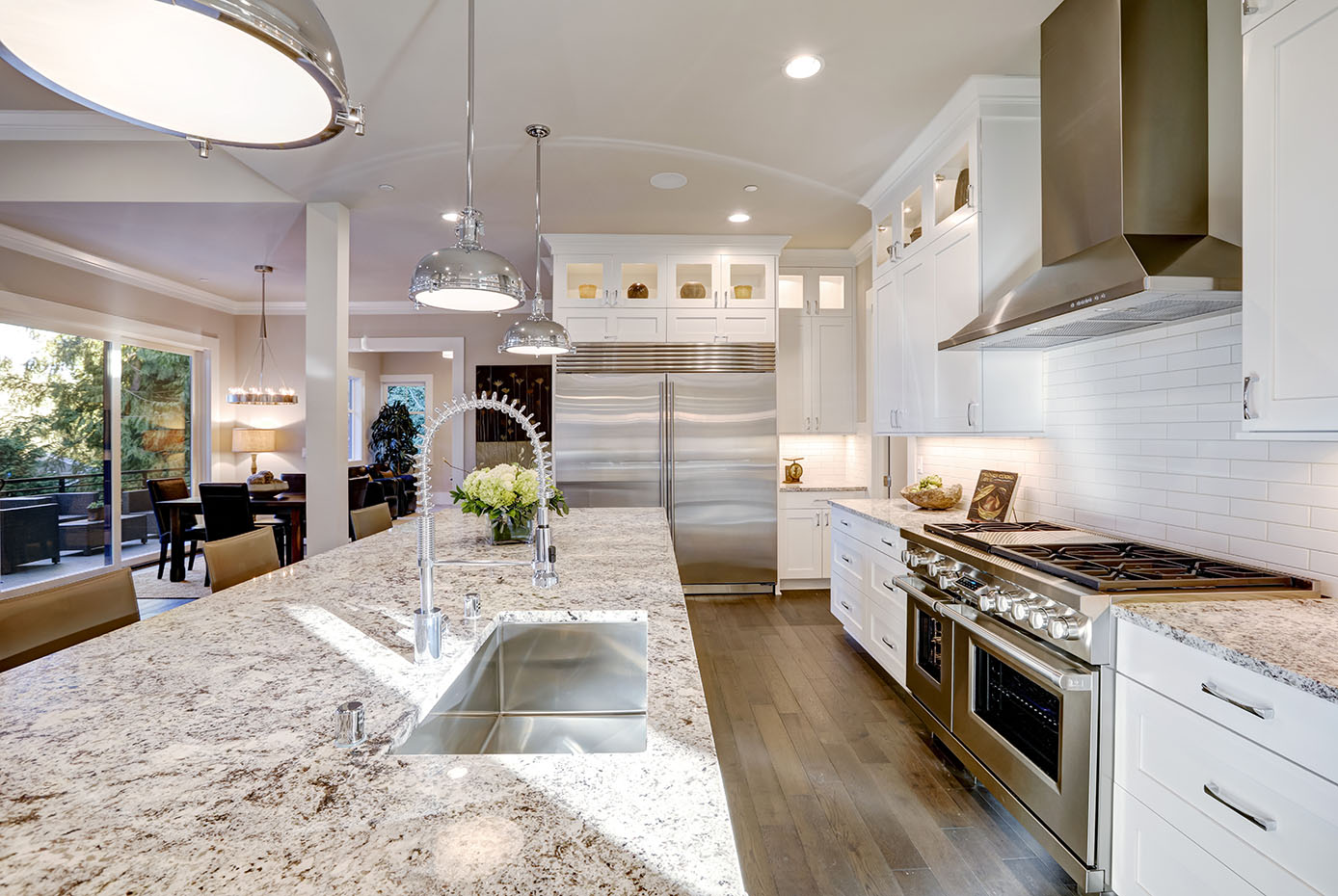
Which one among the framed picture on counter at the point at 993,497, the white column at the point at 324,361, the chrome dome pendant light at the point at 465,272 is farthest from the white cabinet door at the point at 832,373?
the chrome dome pendant light at the point at 465,272

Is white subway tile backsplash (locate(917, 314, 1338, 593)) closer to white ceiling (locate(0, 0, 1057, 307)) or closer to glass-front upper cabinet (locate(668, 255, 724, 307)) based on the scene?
white ceiling (locate(0, 0, 1057, 307))

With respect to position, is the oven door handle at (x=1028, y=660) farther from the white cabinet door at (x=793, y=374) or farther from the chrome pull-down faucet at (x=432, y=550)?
the white cabinet door at (x=793, y=374)

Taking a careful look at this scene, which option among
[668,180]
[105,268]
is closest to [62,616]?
[668,180]

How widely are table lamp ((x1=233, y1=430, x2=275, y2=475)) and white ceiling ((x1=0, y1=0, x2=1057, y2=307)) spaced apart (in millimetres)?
2486

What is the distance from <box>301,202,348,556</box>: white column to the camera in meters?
4.06

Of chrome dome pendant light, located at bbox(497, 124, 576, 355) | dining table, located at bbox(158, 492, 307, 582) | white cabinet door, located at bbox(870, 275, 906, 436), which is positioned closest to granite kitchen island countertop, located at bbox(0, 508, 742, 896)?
chrome dome pendant light, located at bbox(497, 124, 576, 355)

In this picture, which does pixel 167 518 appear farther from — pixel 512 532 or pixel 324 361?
pixel 512 532

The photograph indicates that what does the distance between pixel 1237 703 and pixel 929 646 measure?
1362mm

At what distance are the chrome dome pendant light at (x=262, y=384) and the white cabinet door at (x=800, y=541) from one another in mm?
5103

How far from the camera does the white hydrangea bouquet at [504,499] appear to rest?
93.8 inches

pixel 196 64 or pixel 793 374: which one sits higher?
pixel 793 374

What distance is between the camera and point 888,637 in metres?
3.09

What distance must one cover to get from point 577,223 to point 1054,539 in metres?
3.63

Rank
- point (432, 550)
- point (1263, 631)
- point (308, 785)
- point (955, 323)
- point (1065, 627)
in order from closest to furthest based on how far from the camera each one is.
A: point (308, 785) < point (432, 550) < point (1263, 631) < point (1065, 627) < point (955, 323)
